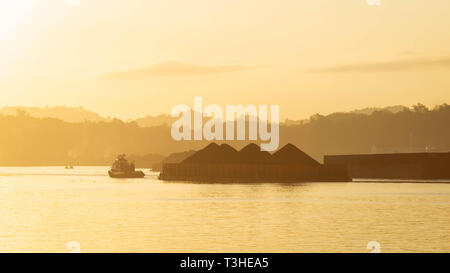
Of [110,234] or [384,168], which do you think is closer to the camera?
[110,234]

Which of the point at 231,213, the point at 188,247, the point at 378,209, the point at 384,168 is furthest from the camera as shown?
the point at 384,168

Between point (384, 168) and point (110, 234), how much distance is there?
131280mm

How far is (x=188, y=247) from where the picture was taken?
1499 inches

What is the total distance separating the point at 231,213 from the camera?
2603 inches

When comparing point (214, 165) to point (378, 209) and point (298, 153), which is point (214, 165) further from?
point (378, 209)

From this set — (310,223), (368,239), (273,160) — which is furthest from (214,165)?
(368,239)

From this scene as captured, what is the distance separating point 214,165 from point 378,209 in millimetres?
105173

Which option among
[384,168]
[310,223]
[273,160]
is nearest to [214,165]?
[273,160]
